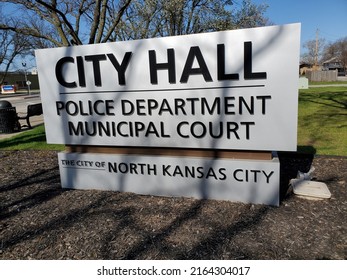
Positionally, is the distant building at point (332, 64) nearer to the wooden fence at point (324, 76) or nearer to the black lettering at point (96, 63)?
the wooden fence at point (324, 76)

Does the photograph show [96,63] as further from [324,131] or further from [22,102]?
[22,102]

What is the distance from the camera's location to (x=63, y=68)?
13.5ft

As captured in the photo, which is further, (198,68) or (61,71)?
(61,71)

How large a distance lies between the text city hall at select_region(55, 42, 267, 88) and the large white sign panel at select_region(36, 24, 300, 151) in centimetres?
1

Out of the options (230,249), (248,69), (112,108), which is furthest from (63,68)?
(230,249)

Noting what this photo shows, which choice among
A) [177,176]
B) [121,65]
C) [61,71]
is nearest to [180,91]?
[121,65]

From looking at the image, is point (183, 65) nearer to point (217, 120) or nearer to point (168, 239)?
point (217, 120)

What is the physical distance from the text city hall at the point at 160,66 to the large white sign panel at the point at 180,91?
12mm

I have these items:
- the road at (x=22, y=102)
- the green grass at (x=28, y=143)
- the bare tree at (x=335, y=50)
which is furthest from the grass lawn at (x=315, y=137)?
the bare tree at (x=335, y=50)

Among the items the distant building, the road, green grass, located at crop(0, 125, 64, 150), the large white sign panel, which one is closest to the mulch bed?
the large white sign panel

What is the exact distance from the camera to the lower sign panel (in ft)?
11.8

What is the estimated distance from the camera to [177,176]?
12.9 feet

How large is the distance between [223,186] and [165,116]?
4.01 ft

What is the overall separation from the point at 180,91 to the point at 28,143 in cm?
600
